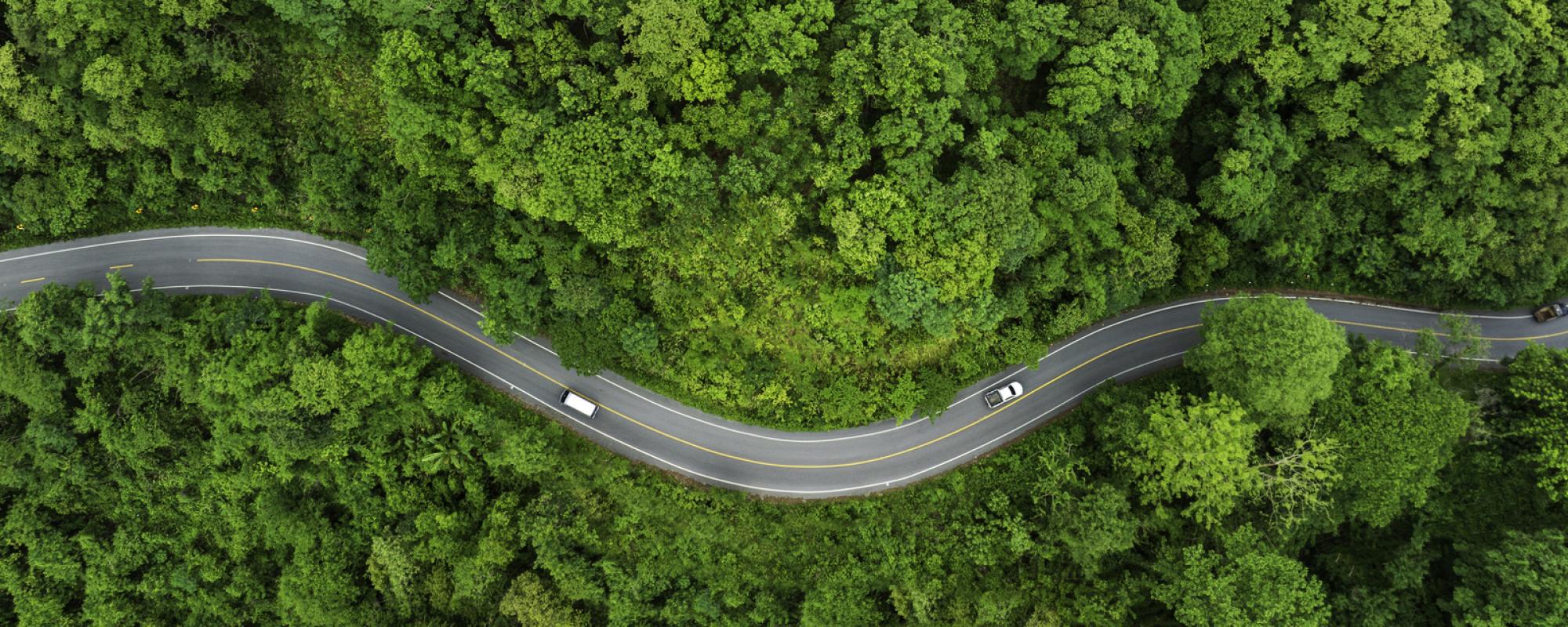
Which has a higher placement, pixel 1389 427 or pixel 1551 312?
pixel 1551 312

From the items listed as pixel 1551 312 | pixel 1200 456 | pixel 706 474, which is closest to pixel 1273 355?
pixel 1200 456

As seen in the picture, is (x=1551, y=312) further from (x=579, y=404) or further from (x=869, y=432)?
(x=579, y=404)

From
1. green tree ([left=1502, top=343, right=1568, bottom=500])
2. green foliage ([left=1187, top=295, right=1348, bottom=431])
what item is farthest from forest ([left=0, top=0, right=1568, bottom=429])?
green tree ([left=1502, top=343, right=1568, bottom=500])

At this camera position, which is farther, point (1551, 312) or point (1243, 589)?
point (1551, 312)

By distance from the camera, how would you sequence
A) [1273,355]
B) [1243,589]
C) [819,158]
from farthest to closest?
[1243,589], [1273,355], [819,158]

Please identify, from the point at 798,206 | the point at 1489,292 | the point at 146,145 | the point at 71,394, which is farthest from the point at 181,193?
the point at 1489,292

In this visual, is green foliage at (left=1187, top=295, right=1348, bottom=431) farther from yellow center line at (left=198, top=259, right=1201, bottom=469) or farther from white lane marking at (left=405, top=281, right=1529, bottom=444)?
yellow center line at (left=198, top=259, right=1201, bottom=469)
